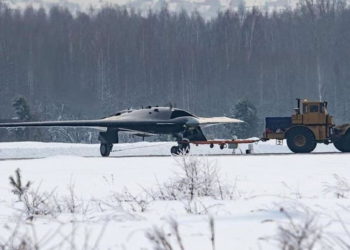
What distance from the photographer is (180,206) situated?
7.77m

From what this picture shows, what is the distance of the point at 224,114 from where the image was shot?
66438mm

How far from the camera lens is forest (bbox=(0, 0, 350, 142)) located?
227 feet

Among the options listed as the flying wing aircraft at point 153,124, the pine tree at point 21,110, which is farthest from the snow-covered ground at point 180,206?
the pine tree at point 21,110

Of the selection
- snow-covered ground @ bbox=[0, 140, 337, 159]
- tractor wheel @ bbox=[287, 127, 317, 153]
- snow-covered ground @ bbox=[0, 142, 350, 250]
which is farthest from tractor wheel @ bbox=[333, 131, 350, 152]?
snow-covered ground @ bbox=[0, 140, 337, 159]

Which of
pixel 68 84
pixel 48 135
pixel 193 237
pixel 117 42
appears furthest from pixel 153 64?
pixel 193 237

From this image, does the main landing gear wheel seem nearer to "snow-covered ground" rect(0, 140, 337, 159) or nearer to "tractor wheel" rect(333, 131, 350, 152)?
"snow-covered ground" rect(0, 140, 337, 159)

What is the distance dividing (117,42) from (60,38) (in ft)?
25.2

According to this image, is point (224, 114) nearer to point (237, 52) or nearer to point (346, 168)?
point (237, 52)

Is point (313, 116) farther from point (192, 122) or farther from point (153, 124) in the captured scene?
point (153, 124)

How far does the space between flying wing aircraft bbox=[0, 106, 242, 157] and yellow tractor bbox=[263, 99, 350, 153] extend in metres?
2.07

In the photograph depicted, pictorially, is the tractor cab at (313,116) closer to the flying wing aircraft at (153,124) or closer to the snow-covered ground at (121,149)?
the flying wing aircraft at (153,124)

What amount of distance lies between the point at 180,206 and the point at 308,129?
16896 mm

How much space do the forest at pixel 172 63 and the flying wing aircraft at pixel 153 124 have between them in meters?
36.9

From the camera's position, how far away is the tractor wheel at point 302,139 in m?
23.7
